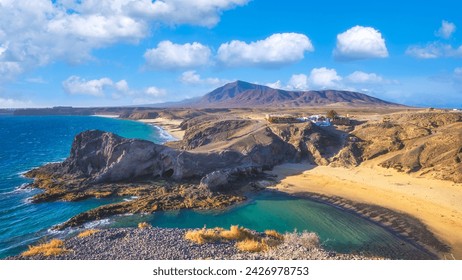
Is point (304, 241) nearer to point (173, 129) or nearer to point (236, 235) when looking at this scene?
point (236, 235)

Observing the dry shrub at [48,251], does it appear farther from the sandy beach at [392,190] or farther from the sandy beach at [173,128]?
the sandy beach at [173,128]

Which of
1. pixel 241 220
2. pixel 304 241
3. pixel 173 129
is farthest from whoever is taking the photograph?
pixel 173 129

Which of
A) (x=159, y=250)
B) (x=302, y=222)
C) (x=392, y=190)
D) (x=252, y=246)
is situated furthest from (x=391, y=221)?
(x=159, y=250)

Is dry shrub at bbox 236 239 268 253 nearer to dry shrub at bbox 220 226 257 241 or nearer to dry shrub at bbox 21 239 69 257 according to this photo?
dry shrub at bbox 220 226 257 241

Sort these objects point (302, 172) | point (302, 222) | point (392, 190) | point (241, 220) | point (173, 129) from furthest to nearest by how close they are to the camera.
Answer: point (173, 129) → point (302, 172) → point (392, 190) → point (241, 220) → point (302, 222)

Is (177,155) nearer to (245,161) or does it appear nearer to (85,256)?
(245,161)

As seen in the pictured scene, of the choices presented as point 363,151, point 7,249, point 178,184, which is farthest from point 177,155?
point 363,151
